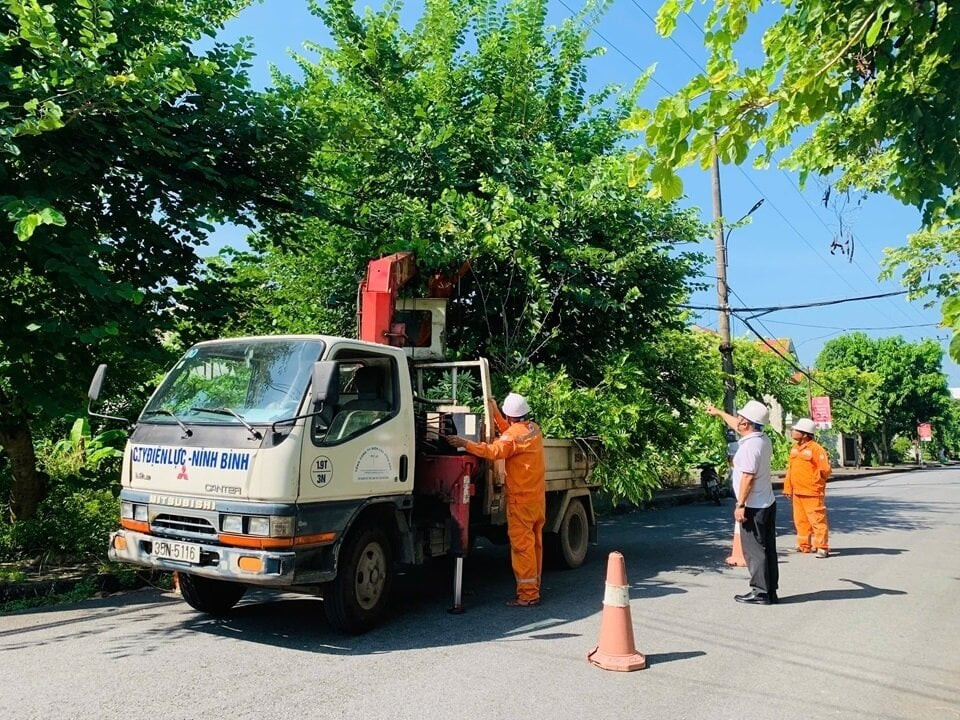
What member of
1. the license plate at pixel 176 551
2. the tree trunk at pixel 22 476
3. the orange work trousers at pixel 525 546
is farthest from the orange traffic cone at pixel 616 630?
the tree trunk at pixel 22 476

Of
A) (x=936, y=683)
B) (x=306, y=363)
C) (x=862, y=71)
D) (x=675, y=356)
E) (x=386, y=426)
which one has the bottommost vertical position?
(x=936, y=683)

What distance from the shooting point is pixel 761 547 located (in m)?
7.05

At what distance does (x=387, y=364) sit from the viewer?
250 inches

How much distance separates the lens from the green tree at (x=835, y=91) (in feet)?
12.2

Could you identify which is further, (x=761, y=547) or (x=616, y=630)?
(x=761, y=547)

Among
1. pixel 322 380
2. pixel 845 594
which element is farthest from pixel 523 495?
pixel 845 594

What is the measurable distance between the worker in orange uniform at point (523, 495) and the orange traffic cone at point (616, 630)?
1.70 meters

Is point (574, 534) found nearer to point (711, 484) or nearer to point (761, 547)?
point (761, 547)

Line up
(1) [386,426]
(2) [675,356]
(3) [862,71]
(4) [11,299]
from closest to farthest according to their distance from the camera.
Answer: (3) [862,71]
(1) [386,426]
(4) [11,299]
(2) [675,356]

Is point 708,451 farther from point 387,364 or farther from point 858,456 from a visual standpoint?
point 858,456

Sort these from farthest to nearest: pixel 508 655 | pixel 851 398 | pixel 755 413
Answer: pixel 851 398, pixel 755 413, pixel 508 655

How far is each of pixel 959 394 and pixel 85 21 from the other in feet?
528

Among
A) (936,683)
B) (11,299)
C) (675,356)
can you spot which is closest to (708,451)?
(675,356)

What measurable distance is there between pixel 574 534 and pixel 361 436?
13.5ft
